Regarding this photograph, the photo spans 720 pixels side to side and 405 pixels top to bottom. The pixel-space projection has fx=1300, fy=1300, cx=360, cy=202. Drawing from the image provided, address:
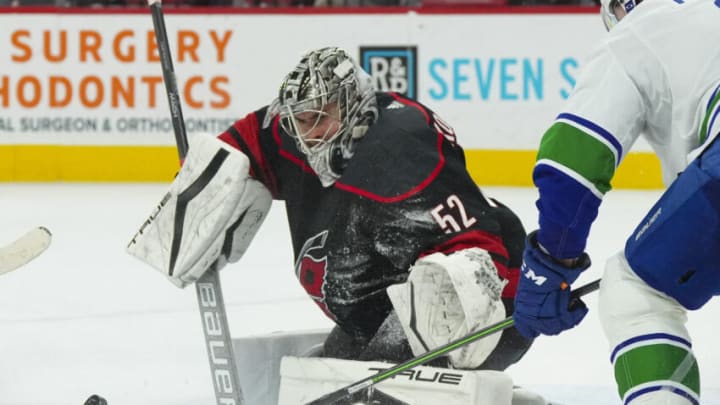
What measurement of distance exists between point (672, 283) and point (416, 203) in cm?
76

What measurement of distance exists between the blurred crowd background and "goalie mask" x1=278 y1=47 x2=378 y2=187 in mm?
3938

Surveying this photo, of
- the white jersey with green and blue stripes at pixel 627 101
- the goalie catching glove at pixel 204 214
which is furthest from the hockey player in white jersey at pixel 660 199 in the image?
the goalie catching glove at pixel 204 214

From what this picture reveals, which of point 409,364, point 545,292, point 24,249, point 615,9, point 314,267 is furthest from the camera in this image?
point 24,249

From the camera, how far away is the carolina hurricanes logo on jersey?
2.64 m

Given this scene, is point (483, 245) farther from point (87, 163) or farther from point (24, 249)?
point (87, 163)

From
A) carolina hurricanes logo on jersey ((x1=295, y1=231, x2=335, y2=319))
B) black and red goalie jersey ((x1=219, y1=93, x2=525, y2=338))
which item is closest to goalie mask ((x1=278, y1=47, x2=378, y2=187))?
black and red goalie jersey ((x1=219, y1=93, x2=525, y2=338))

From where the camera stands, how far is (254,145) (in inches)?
110

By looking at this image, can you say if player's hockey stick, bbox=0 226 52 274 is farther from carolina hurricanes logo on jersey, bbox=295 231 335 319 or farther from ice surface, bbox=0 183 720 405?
carolina hurricanes logo on jersey, bbox=295 231 335 319

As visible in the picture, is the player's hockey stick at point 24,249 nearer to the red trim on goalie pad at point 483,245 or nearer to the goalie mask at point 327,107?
the goalie mask at point 327,107

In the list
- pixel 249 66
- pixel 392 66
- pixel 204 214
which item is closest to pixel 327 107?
pixel 204 214

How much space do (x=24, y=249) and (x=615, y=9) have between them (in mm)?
1507

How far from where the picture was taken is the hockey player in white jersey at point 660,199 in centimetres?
178

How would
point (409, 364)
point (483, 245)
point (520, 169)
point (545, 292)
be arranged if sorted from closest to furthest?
point (545, 292) < point (409, 364) < point (483, 245) < point (520, 169)

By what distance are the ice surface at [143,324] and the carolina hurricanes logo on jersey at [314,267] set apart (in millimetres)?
468
